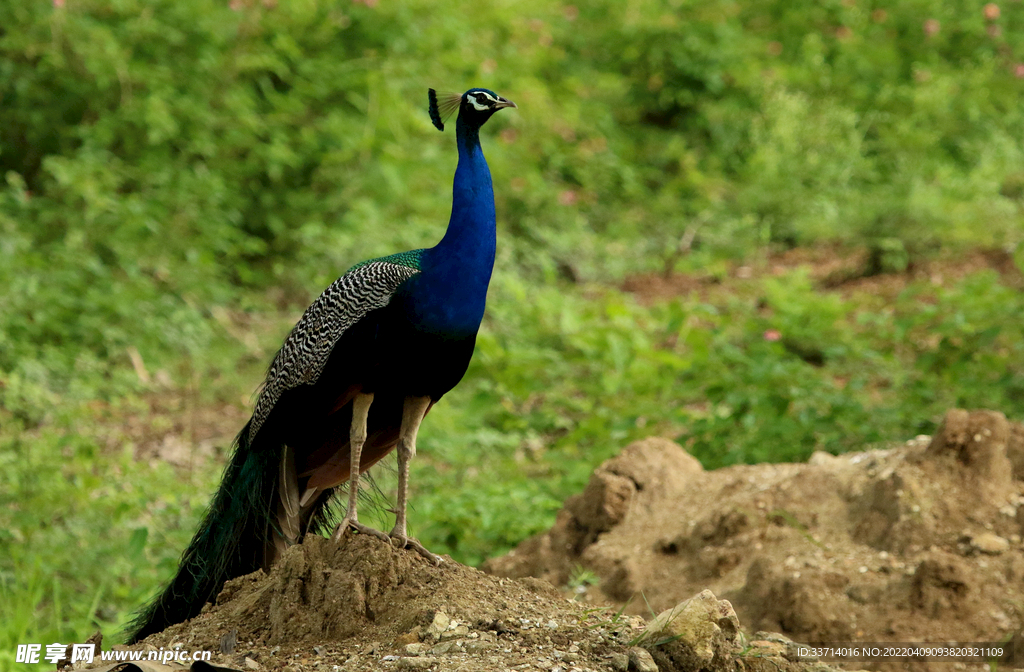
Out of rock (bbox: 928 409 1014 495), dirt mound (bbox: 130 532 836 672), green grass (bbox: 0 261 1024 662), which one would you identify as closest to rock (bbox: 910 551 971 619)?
rock (bbox: 928 409 1014 495)

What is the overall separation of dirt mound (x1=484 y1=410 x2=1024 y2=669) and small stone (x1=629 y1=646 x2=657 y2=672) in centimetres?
121

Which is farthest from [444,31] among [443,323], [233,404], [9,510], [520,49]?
[443,323]

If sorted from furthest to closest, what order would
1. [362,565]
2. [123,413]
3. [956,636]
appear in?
1. [123,413]
2. [956,636]
3. [362,565]

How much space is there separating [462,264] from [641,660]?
129 cm

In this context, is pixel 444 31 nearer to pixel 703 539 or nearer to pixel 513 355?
pixel 513 355

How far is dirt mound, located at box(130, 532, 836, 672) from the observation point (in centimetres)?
291

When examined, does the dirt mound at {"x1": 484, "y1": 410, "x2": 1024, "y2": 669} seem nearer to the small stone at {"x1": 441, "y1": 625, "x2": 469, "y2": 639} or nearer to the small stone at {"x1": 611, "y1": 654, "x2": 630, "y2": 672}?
the small stone at {"x1": 611, "y1": 654, "x2": 630, "y2": 672}

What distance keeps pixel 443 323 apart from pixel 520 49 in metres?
7.56

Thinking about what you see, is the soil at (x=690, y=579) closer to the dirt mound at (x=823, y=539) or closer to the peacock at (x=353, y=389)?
the dirt mound at (x=823, y=539)

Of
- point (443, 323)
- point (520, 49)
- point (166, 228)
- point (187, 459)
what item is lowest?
point (187, 459)

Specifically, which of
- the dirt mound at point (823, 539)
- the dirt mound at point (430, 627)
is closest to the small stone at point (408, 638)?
the dirt mound at point (430, 627)

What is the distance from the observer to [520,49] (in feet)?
34.1

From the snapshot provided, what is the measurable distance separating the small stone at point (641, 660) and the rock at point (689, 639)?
0.05 m

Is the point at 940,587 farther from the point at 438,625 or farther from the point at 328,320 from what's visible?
the point at 328,320
